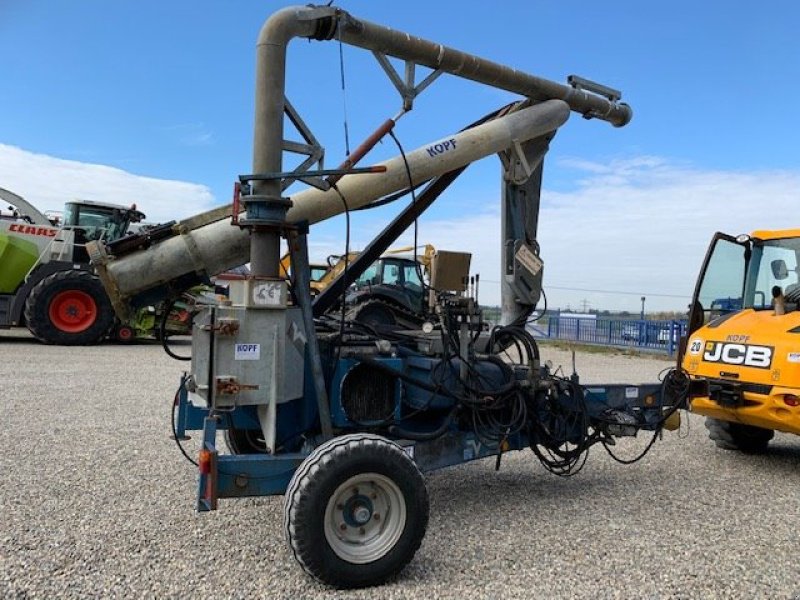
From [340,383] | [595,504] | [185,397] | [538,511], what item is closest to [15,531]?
[185,397]

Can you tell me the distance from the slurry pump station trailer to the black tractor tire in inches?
59.7

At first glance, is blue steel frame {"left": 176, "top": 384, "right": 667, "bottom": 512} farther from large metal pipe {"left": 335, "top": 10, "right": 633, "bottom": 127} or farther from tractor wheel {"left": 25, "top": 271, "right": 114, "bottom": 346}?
tractor wheel {"left": 25, "top": 271, "right": 114, "bottom": 346}

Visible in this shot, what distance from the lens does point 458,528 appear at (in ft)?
14.8

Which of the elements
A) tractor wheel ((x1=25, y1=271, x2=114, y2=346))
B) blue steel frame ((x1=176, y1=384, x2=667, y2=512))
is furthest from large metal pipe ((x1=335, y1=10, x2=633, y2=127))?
tractor wheel ((x1=25, y1=271, x2=114, y2=346))

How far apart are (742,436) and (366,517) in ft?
16.2

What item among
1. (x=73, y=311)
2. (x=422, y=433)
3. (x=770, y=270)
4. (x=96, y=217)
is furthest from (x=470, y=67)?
(x=96, y=217)

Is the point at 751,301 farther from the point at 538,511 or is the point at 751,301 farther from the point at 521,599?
the point at 521,599

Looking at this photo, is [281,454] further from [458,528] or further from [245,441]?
[458,528]

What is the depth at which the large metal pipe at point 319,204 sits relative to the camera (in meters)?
4.24

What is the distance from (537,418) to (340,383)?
64.9 inches

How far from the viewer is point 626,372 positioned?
14.7m

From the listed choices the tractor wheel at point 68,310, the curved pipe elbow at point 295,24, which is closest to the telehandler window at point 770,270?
the curved pipe elbow at point 295,24

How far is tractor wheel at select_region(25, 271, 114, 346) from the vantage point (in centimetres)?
1409

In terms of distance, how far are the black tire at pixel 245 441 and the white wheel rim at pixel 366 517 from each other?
1.46 metres
